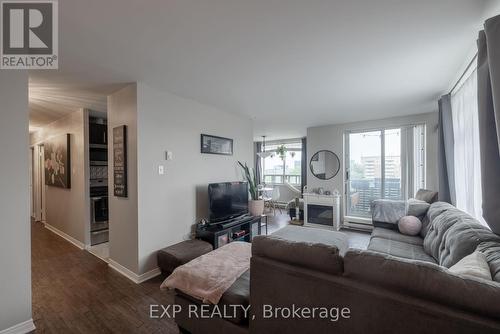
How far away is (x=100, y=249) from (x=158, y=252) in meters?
1.67

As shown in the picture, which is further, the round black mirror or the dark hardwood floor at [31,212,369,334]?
the round black mirror

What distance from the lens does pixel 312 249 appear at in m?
1.24

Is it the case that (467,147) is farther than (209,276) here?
Yes

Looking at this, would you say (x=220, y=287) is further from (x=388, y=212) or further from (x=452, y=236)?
(x=388, y=212)

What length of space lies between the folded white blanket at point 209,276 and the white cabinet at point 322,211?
3451mm

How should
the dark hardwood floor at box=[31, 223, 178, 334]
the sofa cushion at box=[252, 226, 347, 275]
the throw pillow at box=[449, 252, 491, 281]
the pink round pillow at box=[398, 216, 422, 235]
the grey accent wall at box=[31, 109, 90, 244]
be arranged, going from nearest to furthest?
the throw pillow at box=[449, 252, 491, 281], the sofa cushion at box=[252, 226, 347, 275], the dark hardwood floor at box=[31, 223, 178, 334], the pink round pillow at box=[398, 216, 422, 235], the grey accent wall at box=[31, 109, 90, 244]

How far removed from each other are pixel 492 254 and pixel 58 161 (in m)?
6.07

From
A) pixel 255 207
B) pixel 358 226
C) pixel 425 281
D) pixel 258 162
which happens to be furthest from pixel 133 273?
pixel 258 162

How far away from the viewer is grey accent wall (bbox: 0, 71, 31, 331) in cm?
171

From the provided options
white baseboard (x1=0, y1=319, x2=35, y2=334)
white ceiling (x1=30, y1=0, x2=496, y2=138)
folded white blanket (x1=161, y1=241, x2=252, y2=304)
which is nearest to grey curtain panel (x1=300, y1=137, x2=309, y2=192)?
white ceiling (x1=30, y1=0, x2=496, y2=138)

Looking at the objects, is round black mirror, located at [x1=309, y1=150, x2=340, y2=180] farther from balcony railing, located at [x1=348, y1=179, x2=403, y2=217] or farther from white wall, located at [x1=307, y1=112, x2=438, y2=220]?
balcony railing, located at [x1=348, y1=179, x2=403, y2=217]

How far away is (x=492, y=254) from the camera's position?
4.25ft

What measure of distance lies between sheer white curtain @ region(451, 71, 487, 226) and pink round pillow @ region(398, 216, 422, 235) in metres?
0.53

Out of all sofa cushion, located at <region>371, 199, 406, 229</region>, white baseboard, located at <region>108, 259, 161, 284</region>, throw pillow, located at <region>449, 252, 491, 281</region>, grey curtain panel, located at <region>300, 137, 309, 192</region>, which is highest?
grey curtain panel, located at <region>300, 137, 309, 192</region>
